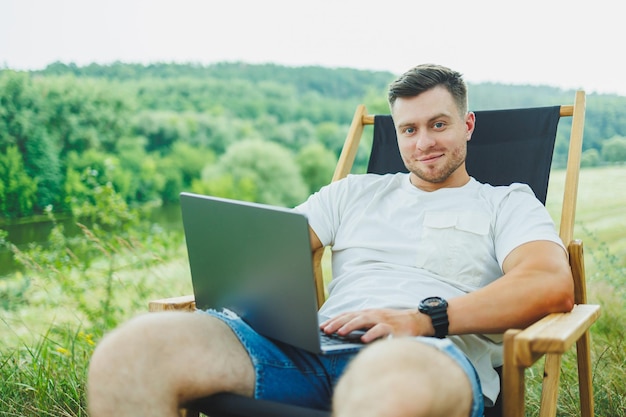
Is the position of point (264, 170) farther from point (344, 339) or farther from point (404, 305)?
point (344, 339)

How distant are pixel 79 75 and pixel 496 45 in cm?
304

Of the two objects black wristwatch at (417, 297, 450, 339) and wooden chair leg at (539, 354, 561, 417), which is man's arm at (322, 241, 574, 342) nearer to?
black wristwatch at (417, 297, 450, 339)

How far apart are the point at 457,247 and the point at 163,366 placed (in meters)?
0.97

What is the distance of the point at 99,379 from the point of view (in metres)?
1.62

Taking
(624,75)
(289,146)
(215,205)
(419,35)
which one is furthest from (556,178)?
(215,205)

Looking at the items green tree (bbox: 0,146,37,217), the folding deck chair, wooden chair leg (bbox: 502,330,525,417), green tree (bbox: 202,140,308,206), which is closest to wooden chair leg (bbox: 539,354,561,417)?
the folding deck chair

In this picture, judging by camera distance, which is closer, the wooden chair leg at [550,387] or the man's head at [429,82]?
the wooden chair leg at [550,387]

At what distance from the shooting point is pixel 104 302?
411 cm

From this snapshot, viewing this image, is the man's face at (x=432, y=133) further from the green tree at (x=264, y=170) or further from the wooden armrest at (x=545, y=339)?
the green tree at (x=264, y=170)

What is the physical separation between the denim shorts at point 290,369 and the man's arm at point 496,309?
0.09 m

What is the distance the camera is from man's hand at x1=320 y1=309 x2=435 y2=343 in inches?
69.8

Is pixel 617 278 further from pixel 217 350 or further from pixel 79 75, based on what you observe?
pixel 79 75

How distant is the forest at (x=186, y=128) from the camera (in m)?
4.73

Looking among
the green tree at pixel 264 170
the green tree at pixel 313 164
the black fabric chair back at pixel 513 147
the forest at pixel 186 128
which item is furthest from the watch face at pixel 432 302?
the green tree at pixel 313 164
